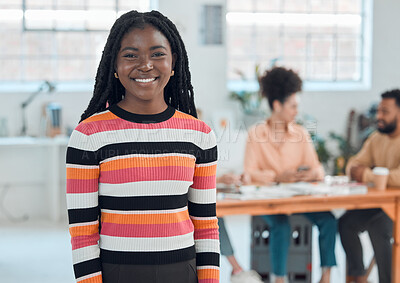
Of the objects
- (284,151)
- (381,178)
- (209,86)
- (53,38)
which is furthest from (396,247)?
(53,38)

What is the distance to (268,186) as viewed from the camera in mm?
3055

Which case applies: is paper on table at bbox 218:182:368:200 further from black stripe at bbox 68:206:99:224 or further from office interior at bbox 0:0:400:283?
black stripe at bbox 68:206:99:224

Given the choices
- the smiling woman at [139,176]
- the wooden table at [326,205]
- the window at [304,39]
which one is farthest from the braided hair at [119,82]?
the window at [304,39]

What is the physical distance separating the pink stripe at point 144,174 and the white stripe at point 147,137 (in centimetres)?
7

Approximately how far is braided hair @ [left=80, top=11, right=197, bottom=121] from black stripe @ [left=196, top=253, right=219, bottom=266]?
0.37 meters

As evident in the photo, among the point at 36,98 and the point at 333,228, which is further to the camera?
the point at 36,98

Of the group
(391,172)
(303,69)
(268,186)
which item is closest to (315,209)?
(268,186)

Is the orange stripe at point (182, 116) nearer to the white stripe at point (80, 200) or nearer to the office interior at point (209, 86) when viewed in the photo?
the white stripe at point (80, 200)

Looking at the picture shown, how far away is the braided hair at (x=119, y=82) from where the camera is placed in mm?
1280

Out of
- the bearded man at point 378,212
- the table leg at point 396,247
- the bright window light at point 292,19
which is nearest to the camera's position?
the table leg at point 396,247

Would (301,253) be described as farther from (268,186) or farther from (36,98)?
(36,98)

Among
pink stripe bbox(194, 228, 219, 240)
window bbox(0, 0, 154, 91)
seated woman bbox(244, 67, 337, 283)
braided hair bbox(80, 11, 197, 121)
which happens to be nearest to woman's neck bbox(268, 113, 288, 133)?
seated woman bbox(244, 67, 337, 283)

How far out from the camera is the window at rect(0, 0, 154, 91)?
17.9ft

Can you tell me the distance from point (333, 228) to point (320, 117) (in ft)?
9.68
